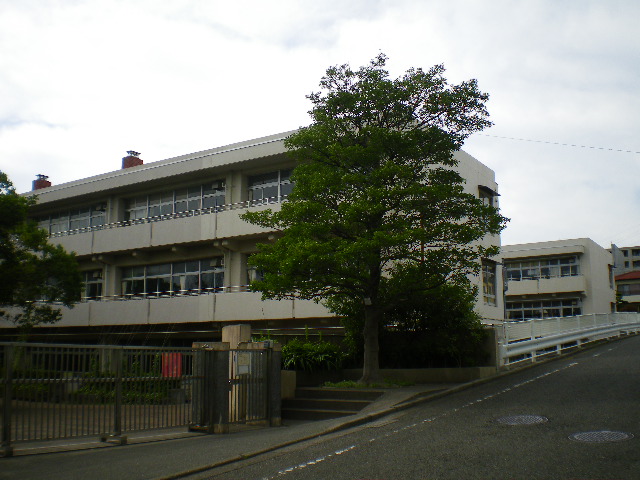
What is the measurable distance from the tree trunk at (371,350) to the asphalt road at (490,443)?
224 centimetres

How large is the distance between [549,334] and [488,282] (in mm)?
6732

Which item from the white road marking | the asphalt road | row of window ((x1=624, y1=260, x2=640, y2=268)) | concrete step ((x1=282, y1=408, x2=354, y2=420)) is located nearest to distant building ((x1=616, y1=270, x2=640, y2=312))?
row of window ((x1=624, y1=260, x2=640, y2=268))

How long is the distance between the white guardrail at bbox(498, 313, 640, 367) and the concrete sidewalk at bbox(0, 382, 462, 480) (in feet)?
22.7

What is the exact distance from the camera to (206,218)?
26.6m

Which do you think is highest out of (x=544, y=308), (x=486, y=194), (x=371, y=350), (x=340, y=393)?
(x=486, y=194)

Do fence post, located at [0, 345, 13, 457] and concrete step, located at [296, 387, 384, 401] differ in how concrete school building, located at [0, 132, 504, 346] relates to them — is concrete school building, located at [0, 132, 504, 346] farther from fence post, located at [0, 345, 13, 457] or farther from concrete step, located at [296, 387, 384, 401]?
fence post, located at [0, 345, 13, 457]

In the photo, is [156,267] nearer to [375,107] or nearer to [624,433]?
[375,107]

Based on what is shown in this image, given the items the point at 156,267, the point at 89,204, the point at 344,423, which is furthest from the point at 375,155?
the point at 89,204

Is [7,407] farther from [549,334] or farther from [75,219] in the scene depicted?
[75,219]

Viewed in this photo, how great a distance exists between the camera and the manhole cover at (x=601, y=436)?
8.75 m

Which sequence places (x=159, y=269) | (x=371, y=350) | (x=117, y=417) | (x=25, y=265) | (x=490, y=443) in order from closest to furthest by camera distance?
(x=490, y=443) → (x=117, y=417) → (x=371, y=350) → (x=25, y=265) → (x=159, y=269)

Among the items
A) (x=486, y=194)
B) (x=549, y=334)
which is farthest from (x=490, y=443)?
(x=486, y=194)

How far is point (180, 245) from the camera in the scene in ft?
92.3

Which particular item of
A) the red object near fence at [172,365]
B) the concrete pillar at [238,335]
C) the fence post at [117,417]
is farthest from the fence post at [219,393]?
the concrete pillar at [238,335]
